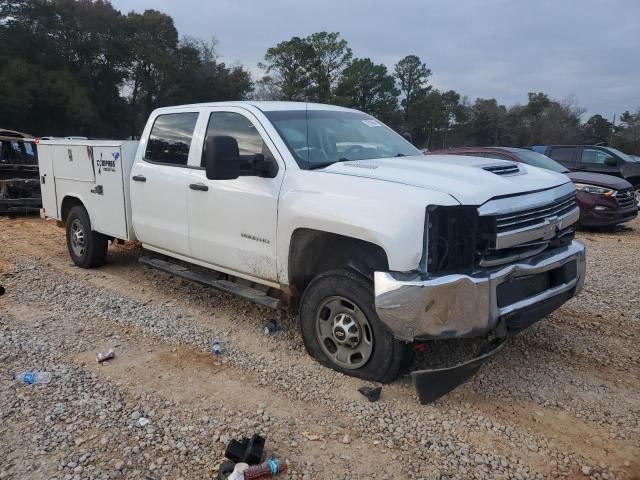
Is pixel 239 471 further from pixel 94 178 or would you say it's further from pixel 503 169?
pixel 94 178

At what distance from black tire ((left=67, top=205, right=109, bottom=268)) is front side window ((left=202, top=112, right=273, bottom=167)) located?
2.60 meters

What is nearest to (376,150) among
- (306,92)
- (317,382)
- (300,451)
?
(317,382)

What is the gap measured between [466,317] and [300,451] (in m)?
1.24

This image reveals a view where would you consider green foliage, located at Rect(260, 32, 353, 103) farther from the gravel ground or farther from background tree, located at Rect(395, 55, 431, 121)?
the gravel ground

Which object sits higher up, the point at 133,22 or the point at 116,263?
the point at 133,22

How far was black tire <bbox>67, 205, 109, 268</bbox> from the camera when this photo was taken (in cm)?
647

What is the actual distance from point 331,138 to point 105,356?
8.39ft

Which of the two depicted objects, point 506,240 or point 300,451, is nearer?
point 300,451

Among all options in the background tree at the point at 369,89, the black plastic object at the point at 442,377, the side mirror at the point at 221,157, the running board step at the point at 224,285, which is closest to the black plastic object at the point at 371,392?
the black plastic object at the point at 442,377

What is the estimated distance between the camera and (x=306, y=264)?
400 centimetres

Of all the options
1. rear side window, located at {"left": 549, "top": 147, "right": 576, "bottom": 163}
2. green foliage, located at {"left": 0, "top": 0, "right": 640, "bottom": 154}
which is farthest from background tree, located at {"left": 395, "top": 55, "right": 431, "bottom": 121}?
rear side window, located at {"left": 549, "top": 147, "right": 576, "bottom": 163}

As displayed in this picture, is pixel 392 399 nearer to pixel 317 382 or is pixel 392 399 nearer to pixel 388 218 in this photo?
pixel 317 382

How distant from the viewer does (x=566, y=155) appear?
12.8 metres

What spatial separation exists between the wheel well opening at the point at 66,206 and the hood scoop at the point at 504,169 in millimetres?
5361
